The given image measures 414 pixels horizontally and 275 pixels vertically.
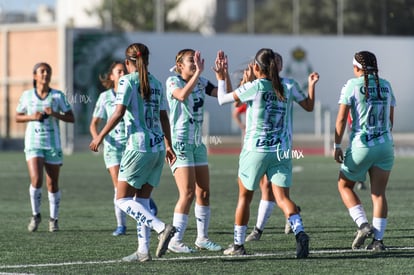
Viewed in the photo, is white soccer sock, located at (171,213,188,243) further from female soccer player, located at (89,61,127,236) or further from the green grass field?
female soccer player, located at (89,61,127,236)

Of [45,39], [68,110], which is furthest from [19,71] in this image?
[68,110]

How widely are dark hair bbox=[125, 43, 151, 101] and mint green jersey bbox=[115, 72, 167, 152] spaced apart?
0.06 meters

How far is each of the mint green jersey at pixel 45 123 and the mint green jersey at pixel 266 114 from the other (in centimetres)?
400

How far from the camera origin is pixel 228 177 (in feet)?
85.6

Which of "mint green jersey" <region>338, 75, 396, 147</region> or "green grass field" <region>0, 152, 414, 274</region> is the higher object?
"mint green jersey" <region>338, 75, 396, 147</region>

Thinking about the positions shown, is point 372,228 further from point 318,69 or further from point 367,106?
point 318,69

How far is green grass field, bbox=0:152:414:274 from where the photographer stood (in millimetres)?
10516

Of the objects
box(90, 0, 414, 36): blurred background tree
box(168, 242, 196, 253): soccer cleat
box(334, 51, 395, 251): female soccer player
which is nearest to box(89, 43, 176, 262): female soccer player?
box(168, 242, 196, 253): soccer cleat

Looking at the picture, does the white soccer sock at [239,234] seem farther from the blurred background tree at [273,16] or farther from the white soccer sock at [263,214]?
the blurred background tree at [273,16]

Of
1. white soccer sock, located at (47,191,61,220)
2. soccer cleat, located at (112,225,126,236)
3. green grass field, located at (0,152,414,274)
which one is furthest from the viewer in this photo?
white soccer sock, located at (47,191,61,220)

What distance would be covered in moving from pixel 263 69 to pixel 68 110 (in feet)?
13.6

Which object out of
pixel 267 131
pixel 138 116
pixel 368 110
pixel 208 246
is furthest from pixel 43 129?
pixel 368 110

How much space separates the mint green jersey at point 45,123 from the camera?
47.7 feet

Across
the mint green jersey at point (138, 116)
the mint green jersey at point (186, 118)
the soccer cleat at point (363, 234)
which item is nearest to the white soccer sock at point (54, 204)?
the mint green jersey at point (186, 118)
